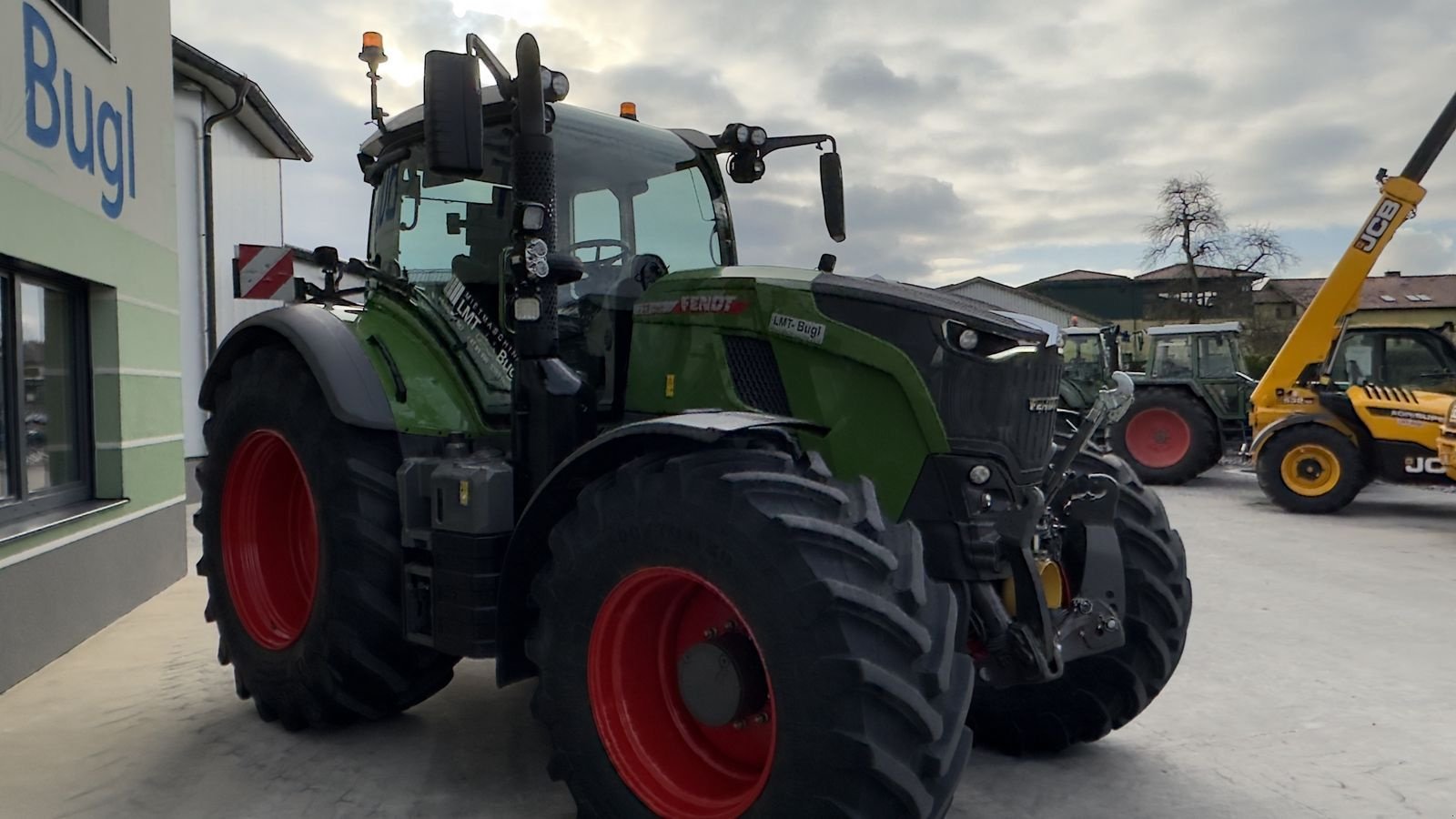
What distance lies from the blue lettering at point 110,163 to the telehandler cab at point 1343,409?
32.4ft

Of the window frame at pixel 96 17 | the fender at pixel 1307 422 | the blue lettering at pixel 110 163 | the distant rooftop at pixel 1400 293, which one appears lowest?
the fender at pixel 1307 422

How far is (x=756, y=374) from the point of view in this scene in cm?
320

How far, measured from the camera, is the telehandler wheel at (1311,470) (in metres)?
10.3

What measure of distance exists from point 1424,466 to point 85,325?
10.6m

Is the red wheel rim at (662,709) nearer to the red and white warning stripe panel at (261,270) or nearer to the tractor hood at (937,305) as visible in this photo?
the tractor hood at (937,305)

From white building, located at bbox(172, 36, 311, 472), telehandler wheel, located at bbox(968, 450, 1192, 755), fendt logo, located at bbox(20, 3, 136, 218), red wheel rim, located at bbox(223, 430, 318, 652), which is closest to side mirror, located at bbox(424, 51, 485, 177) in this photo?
red wheel rim, located at bbox(223, 430, 318, 652)

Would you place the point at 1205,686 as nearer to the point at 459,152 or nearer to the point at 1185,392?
the point at 459,152

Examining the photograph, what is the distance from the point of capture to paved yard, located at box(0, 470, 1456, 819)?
332cm

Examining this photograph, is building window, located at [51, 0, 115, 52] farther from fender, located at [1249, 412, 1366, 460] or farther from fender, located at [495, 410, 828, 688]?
fender, located at [1249, 412, 1366, 460]

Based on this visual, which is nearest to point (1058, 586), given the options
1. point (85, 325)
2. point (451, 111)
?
point (451, 111)

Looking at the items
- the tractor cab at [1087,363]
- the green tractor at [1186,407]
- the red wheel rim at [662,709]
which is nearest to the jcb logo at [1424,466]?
the green tractor at [1186,407]

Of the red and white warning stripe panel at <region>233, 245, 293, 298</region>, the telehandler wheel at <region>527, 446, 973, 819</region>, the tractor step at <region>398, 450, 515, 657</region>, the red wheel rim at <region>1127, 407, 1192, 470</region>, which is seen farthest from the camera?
the red wheel rim at <region>1127, 407, 1192, 470</region>

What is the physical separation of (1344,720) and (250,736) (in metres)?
4.00

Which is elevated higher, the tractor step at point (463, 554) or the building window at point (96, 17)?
the building window at point (96, 17)
